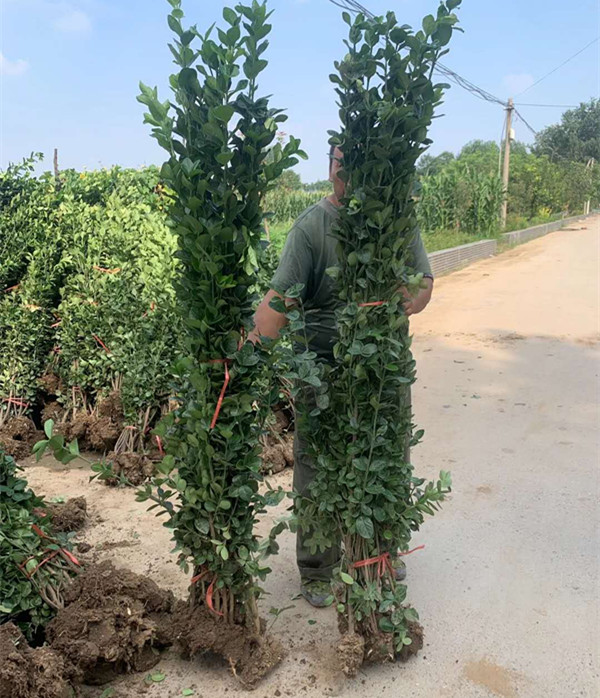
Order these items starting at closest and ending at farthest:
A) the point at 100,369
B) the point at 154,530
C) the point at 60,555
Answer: the point at 60,555 < the point at 154,530 < the point at 100,369

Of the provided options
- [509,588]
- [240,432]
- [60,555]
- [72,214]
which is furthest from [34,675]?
[72,214]

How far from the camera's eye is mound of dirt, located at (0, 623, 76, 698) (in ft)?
7.01

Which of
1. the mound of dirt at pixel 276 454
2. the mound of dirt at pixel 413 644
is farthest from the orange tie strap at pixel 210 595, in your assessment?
the mound of dirt at pixel 276 454

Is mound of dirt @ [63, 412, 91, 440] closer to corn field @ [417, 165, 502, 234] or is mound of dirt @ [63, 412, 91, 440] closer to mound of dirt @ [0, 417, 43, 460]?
mound of dirt @ [0, 417, 43, 460]

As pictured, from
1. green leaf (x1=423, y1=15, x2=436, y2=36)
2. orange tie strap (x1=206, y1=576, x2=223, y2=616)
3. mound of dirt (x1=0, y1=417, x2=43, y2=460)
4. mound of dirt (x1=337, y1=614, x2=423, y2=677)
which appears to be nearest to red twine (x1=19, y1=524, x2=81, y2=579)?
orange tie strap (x1=206, y1=576, x2=223, y2=616)

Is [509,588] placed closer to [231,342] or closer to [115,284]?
[231,342]

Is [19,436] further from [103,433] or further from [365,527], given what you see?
[365,527]

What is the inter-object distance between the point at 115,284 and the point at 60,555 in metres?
2.59

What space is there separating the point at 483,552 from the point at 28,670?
7.65 ft

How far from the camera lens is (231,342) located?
7.66ft

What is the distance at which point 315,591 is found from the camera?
9.48 ft

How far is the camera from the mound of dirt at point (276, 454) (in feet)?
14.7

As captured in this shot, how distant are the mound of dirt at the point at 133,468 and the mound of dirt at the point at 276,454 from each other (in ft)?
2.53

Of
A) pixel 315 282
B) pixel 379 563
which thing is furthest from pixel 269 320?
pixel 379 563
